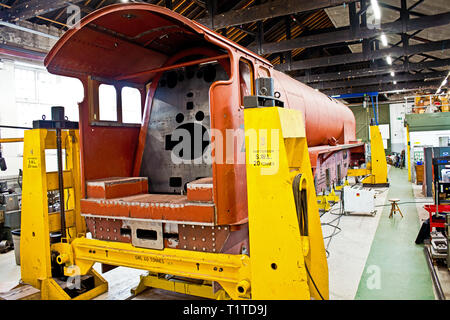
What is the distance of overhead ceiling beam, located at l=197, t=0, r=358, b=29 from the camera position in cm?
696

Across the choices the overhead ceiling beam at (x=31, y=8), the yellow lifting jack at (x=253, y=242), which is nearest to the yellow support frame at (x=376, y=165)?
the yellow lifting jack at (x=253, y=242)

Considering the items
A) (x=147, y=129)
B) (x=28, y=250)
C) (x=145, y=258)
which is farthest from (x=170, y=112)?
(x=28, y=250)

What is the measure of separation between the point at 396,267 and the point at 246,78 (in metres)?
3.76

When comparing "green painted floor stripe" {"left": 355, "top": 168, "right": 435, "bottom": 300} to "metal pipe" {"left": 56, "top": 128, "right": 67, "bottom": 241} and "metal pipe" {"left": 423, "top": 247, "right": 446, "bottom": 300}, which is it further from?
"metal pipe" {"left": 56, "top": 128, "right": 67, "bottom": 241}

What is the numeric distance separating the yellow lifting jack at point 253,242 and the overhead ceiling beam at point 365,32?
24.3ft

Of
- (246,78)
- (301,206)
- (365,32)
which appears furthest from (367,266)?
(365,32)

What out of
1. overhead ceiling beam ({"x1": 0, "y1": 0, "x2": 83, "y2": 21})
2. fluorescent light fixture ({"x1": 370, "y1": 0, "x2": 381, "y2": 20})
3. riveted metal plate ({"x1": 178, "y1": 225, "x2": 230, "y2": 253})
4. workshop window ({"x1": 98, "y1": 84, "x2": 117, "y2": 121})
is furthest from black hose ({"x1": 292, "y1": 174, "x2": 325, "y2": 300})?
fluorescent light fixture ({"x1": 370, "y1": 0, "x2": 381, "y2": 20})

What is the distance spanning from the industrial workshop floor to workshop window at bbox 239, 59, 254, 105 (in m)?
2.69

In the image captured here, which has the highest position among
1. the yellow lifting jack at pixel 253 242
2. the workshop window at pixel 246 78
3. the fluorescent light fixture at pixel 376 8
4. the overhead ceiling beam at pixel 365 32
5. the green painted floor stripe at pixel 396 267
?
the fluorescent light fixture at pixel 376 8

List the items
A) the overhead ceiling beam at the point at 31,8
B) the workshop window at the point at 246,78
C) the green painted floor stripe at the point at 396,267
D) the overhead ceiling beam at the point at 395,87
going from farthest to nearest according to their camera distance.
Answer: the overhead ceiling beam at the point at 395,87 → the overhead ceiling beam at the point at 31,8 → the green painted floor stripe at the point at 396,267 → the workshop window at the point at 246,78

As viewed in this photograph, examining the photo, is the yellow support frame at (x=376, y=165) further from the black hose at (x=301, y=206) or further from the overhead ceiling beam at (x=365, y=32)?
the black hose at (x=301, y=206)

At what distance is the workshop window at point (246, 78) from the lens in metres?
3.31

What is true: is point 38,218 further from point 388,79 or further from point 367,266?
point 388,79
